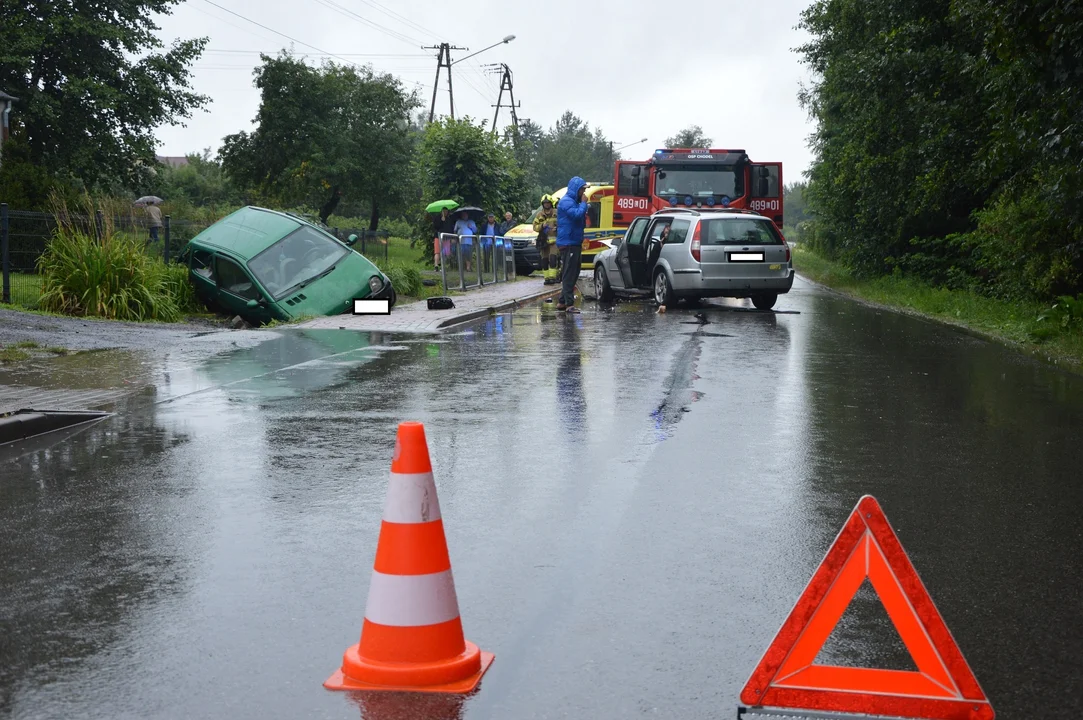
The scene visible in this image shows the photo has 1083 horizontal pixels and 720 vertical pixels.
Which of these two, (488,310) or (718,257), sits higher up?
(718,257)

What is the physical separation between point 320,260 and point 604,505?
14618 mm

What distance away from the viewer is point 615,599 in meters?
5.03

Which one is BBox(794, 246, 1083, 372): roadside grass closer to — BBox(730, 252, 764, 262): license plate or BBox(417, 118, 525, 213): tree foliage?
BBox(730, 252, 764, 262): license plate

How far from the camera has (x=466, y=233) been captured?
3431cm

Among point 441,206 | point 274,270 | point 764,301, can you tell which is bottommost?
point 764,301

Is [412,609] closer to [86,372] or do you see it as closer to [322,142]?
[86,372]

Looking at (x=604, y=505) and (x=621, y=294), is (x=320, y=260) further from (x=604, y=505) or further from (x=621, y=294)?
(x=604, y=505)

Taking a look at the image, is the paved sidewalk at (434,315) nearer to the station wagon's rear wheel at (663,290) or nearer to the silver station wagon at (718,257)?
the station wagon's rear wheel at (663,290)

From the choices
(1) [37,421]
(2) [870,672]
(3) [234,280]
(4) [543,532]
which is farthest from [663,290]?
(2) [870,672]

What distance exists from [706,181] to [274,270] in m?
13.5

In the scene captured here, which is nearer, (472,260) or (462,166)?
(472,260)

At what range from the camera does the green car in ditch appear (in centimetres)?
1978

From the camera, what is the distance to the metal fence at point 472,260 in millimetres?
26594

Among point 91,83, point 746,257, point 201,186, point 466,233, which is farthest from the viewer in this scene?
point 201,186
